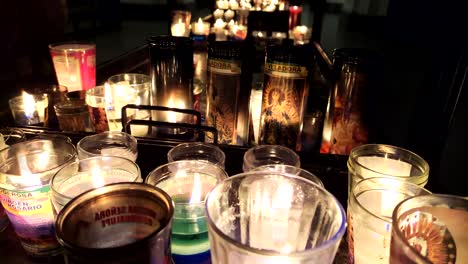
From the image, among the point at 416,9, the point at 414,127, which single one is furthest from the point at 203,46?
the point at 414,127

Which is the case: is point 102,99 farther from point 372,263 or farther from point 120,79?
point 372,263

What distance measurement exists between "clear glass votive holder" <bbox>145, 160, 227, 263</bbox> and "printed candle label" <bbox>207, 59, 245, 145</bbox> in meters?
0.31

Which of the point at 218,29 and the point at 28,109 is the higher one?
the point at 218,29

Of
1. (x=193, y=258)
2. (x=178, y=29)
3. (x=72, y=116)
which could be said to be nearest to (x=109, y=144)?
(x=72, y=116)

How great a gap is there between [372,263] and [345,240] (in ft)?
0.43

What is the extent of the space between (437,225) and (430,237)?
0.06 ft

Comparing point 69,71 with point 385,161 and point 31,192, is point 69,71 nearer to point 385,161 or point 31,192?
point 31,192

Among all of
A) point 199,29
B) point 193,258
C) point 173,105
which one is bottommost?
point 193,258

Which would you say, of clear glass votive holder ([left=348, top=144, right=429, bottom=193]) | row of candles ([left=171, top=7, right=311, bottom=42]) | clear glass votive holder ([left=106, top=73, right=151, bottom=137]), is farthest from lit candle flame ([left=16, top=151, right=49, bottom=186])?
row of candles ([left=171, top=7, right=311, bottom=42])

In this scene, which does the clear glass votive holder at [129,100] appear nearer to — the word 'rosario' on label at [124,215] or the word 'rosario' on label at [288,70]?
the word 'rosario' on label at [288,70]

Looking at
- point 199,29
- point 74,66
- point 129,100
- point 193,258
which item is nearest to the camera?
point 193,258

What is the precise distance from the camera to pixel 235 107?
3.07 ft

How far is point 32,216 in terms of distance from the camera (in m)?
0.60

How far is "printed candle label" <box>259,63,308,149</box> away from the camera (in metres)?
0.84
